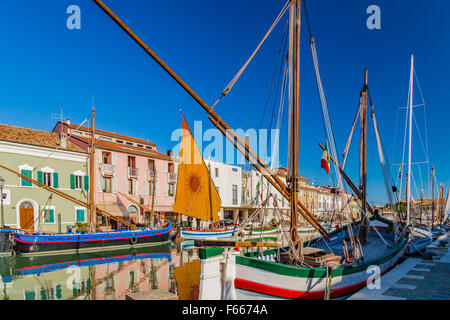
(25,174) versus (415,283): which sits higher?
(25,174)

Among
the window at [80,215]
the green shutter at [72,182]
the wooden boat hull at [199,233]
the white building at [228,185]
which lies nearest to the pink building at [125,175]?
the green shutter at [72,182]

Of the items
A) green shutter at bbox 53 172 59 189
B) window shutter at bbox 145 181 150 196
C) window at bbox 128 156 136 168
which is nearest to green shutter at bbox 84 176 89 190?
green shutter at bbox 53 172 59 189

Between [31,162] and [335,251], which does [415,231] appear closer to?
[335,251]

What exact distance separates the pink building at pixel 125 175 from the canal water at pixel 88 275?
27.4 ft

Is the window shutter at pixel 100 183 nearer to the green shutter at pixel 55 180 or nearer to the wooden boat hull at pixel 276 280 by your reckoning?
the green shutter at pixel 55 180

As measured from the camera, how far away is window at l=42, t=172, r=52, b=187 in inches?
1044

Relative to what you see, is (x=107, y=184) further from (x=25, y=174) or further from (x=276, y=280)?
(x=276, y=280)

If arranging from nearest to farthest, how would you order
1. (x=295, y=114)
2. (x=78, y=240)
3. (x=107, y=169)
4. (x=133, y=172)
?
1. (x=295, y=114)
2. (x=78, y=240)
3. (x=107, y=169)
4. (x=133, y=172)

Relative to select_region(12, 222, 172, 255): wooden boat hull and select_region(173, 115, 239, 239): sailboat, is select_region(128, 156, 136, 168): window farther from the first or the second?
select_region(173, 115, 239, 239): sailboat

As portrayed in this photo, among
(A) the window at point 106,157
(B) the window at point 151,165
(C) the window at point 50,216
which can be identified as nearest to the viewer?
(C) the window at point 50,216

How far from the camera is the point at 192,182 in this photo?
68.0ft

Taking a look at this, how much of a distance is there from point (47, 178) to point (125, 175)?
8081 mm

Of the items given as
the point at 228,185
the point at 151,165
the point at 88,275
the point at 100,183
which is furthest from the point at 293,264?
the point at 228,185

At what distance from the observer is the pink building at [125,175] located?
30984mm
